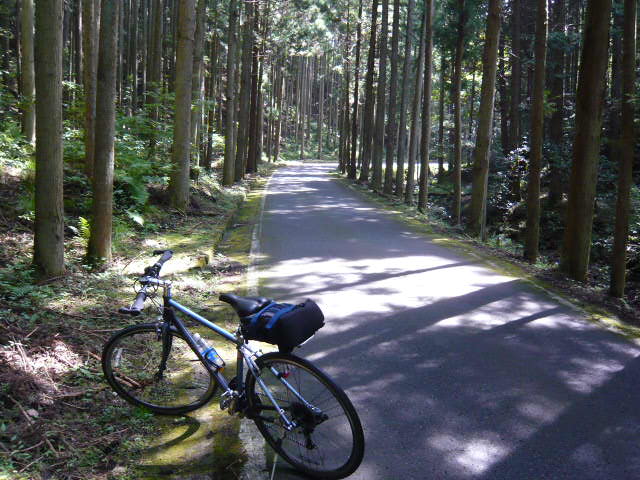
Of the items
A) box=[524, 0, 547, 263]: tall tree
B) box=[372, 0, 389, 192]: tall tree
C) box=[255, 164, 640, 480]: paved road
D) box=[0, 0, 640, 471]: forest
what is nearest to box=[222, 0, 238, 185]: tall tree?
box=[0, 0, 640, 471]: forest

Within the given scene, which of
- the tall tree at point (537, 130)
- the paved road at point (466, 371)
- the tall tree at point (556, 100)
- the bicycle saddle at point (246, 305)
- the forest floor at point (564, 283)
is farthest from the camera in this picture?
the tall tree at point (556, 100)

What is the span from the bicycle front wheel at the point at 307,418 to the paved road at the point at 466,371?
0.64 feet

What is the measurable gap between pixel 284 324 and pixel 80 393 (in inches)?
81.4

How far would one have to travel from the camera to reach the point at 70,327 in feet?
19.2

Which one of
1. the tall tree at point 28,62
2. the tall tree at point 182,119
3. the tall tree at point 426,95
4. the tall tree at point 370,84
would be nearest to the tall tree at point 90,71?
the tall tree at point 182,119

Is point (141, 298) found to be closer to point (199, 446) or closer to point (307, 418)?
point (199, 446)

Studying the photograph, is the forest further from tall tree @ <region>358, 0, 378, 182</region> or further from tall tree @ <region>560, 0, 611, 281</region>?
tall tree @ <region>358, 0, 378, 182</region>

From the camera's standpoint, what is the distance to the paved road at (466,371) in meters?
4.14

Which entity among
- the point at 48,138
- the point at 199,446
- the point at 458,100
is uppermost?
the point at 458,100

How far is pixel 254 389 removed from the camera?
13.6 ft

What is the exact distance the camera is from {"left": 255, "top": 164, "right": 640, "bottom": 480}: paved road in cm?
414

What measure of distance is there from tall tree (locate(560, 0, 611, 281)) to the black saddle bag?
8.35m

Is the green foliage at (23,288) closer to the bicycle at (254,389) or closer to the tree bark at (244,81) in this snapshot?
the bicycle at (254,389)

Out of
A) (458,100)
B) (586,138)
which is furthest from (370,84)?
(586,138)
